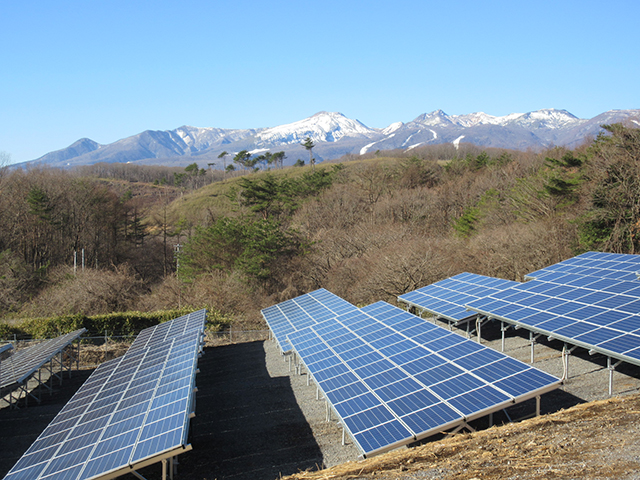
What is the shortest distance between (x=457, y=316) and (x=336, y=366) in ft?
24.4

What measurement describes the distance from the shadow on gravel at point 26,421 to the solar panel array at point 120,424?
10.3 ft

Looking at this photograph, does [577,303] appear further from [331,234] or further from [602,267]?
[331,234]

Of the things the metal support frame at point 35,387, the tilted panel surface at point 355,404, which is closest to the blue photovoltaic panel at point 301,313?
the tilted panel surface at point 355,404

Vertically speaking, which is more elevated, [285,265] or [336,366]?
[336,366]

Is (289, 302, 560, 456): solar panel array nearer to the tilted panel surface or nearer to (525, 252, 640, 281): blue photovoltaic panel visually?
the tilted panel surface

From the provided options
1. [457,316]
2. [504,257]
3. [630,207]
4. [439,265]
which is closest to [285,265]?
[439,265]

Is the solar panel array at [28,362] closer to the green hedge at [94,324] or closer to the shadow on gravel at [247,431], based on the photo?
the green hedge at [94,324]

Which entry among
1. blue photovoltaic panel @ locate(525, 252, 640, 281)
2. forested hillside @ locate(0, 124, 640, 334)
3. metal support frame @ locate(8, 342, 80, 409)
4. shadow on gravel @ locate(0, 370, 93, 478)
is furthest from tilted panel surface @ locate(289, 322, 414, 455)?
forested hillside @ locate(0, 124, 640, 334)

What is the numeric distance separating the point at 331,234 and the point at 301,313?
2491 cm

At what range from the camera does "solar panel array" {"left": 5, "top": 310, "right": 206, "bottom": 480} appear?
9.23 metres

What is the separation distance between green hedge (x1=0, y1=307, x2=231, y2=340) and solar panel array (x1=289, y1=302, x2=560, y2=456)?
669 inches

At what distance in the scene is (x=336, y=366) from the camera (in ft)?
44.8

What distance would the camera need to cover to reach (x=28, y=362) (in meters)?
19.0

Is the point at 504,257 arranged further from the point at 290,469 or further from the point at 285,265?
the point at 290,469
